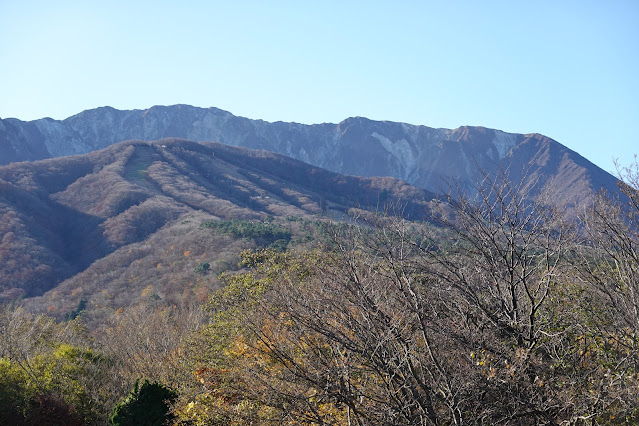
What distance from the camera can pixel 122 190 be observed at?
96.4 metres

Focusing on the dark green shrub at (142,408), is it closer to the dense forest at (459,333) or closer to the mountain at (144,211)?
the dense forest at (459,333)

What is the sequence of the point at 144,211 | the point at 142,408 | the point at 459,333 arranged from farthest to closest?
1. the point at 144,211
2. the point at 142,408
3. the point at 459,333

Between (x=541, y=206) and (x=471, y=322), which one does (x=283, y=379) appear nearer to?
(x=471, y=322)

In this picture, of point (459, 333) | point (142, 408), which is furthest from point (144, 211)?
point (459, 333)

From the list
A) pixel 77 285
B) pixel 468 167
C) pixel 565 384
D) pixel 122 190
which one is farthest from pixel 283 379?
pixel 468 167

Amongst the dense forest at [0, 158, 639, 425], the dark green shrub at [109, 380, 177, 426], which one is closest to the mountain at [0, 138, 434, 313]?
the dark green shrub at [109, 380, 177, 426]

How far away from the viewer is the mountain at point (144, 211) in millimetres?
61625

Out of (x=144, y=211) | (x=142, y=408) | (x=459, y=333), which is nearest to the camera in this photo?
(x=459, y=333)

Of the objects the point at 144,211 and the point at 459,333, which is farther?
the point at 144,211

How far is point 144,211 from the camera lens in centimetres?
8725

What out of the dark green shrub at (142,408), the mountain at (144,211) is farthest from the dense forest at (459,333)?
the mountain at (144,211)

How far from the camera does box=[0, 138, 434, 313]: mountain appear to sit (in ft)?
202

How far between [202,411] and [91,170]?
370 feet

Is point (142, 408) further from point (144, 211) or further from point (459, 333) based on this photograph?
point (144, 211)
